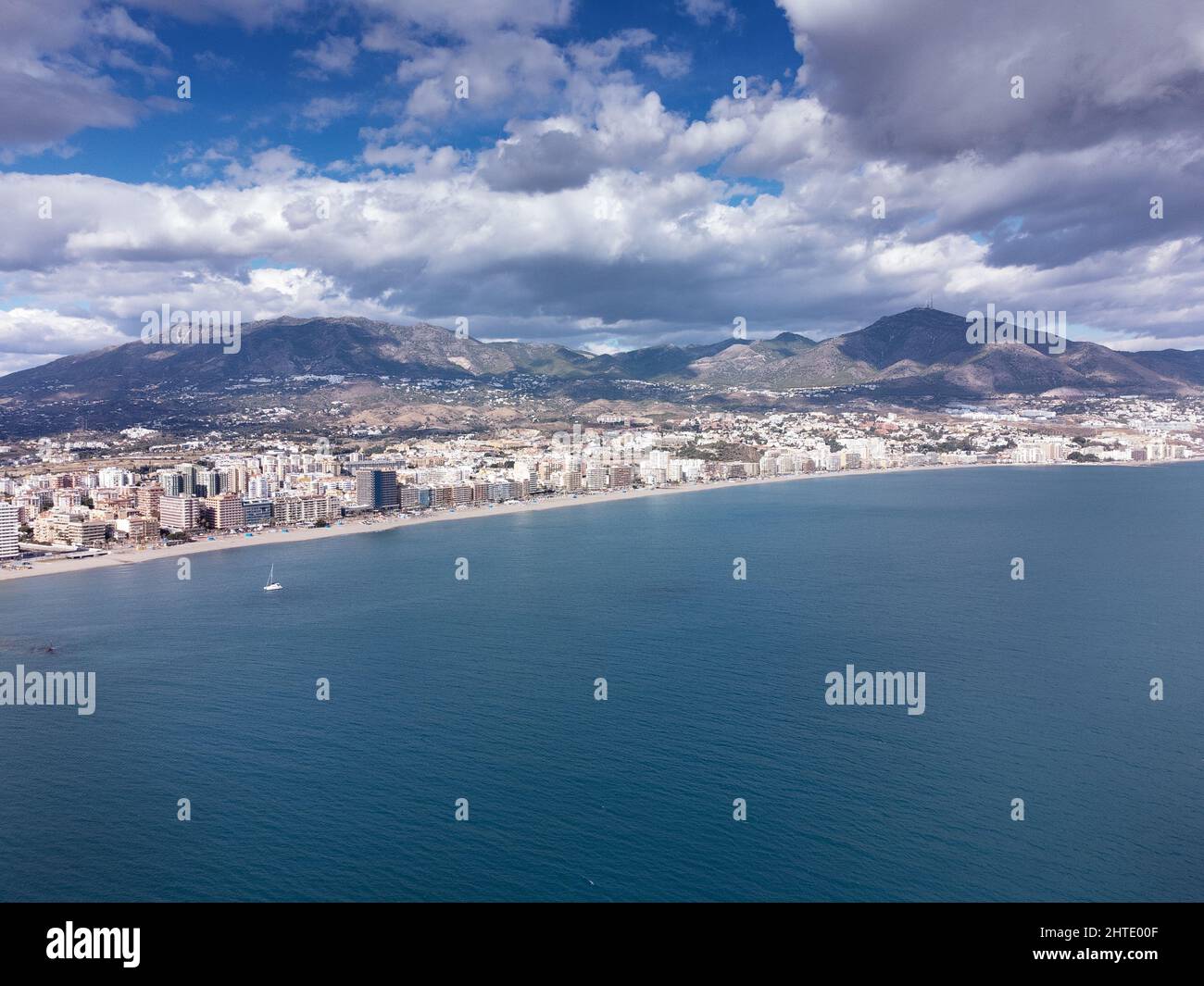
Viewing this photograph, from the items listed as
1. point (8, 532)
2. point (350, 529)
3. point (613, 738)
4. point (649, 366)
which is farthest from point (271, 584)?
point (649, 366)

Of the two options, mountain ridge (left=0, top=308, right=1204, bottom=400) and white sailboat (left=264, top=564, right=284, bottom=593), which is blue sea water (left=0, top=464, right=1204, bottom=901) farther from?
mountain ridge (left=0, top=308, right=1204, bottom=400)

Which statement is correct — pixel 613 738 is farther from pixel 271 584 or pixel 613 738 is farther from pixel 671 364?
pixel 671 364

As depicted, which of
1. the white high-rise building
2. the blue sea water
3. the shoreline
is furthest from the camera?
the white high-rise building

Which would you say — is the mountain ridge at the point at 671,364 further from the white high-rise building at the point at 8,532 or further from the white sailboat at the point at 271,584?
the white sailboat at the point at 271,584

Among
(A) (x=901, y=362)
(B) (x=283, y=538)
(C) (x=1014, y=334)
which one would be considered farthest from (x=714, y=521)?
(C) (x=1014, y=334)

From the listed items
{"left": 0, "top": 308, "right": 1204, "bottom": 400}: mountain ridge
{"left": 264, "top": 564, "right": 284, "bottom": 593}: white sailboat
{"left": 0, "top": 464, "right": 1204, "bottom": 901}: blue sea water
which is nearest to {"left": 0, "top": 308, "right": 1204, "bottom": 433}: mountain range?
{"left": 0, "top": 308, "right": 1204, "bottom": 400}: mountain ridge

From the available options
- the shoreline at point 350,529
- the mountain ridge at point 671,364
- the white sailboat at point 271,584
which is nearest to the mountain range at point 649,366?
the mountain ridge at point 671,364
